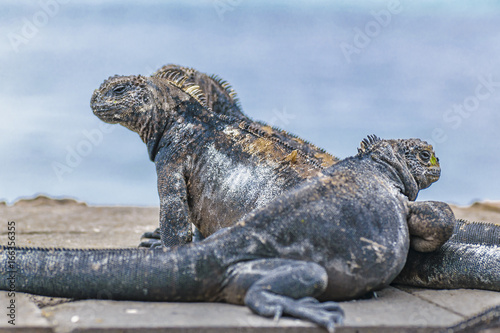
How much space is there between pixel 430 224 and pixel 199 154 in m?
2.88

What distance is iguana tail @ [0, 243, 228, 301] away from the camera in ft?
15.1

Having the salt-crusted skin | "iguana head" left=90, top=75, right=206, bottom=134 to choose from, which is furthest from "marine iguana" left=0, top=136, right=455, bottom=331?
"iguana head" left=90, top=75, right=206, bottom=134

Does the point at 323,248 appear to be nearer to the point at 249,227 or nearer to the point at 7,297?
the point at 249,227

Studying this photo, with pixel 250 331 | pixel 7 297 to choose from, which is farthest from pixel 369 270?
pixel 7 297

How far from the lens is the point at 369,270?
494cm

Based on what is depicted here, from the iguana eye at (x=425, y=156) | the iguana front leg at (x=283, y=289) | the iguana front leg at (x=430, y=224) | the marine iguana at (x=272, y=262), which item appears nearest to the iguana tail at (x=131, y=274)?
the marine iguana at (x=272, y=262)

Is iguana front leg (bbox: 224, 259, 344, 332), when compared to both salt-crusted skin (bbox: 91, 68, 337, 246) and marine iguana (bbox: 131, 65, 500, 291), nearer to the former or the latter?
marine iguana (bbox: 131, 65, 500, 291)

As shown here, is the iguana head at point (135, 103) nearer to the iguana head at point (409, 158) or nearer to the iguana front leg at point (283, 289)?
the iguana head at point (409, 158)

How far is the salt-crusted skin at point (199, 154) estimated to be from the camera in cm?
647

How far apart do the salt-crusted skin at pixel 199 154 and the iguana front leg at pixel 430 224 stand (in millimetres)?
1231

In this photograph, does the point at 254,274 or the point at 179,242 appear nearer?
the point at 254,274

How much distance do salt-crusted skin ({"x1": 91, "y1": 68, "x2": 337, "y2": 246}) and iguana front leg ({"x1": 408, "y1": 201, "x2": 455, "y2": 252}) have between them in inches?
48.4

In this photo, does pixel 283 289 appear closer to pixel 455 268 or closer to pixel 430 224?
pixel 430 224

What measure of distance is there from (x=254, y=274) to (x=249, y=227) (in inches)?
16.4
